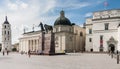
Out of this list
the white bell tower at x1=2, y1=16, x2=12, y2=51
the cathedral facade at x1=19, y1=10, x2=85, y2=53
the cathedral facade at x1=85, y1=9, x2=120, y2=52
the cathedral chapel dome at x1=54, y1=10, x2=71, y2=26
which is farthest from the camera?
the white bell tower at x1=2, y1=16, x2=12, y2=51

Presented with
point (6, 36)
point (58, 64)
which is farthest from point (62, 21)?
point (58, 64)

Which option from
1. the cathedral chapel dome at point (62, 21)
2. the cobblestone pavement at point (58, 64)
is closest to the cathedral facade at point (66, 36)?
the cathedral chapel dome at point (62, 21)

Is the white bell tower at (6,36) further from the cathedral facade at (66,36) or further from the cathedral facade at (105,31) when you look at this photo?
the cathedral facade at (105,31)

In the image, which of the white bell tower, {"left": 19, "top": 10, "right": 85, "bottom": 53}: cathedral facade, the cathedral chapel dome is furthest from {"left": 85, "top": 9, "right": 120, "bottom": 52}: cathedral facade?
the white bell tower

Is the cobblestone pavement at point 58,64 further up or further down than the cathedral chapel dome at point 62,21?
further down

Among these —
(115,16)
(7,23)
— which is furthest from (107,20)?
(7,23)

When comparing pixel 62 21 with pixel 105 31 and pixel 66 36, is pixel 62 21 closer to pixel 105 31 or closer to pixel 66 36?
pixel 66 36

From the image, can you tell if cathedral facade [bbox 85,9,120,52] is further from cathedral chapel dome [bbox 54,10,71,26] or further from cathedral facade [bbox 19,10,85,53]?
cathedral chapel dome [bbox 54,10,71,26]

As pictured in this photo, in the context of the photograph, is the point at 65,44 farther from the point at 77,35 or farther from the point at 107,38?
the point at 107,38

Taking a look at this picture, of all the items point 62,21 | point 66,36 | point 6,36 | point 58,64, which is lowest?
point 58,64

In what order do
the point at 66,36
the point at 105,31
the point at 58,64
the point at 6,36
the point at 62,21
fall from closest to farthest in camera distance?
the point at 58,64 → the point at 105,31 → the point at 66,36 → the point at 62,21 → the point at 6,36

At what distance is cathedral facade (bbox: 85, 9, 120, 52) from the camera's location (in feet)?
208

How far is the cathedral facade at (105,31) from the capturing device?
208ft

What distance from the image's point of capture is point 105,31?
214 feet
